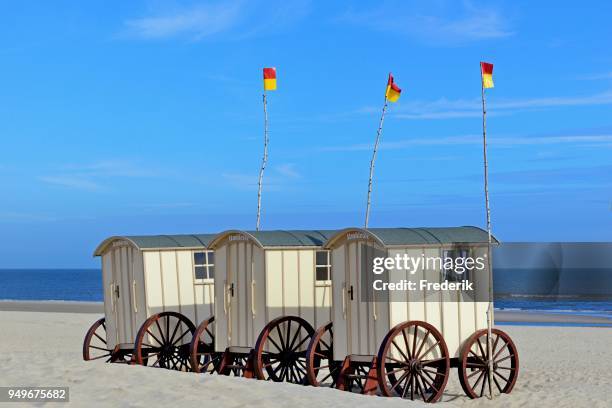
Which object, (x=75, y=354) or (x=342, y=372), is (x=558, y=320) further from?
(x=342, y=372)

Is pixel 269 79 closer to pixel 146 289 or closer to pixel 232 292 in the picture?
pixel 146 289

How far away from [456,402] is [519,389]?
2.01m

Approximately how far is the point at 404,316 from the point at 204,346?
544cm

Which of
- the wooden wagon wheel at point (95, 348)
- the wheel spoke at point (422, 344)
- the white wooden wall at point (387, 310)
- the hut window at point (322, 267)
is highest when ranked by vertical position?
the hut window at point (322, 267)

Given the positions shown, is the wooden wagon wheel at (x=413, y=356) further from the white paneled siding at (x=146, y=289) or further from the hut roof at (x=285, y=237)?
the white paneled siding at (x=146, y=289)

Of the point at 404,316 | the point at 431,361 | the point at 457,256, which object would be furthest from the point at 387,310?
the point at 457,256

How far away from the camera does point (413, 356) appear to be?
1656 centimetres

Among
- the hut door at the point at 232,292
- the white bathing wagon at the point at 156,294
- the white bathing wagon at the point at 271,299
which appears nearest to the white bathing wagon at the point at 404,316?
the white bathing wagon at the point at 271,299

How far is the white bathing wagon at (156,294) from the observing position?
20562mm

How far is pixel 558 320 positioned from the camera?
46.3 metres

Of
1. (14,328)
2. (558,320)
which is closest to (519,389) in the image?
(14,328)

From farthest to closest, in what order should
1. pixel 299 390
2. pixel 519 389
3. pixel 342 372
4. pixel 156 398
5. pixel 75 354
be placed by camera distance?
pixel 75 354 → pixel 519 389 → pixel 342 372 → pixel 299 390 → pixel 156 398

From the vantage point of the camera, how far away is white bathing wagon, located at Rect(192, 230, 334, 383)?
730 inches

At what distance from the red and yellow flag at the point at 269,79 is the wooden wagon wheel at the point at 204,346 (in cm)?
650
